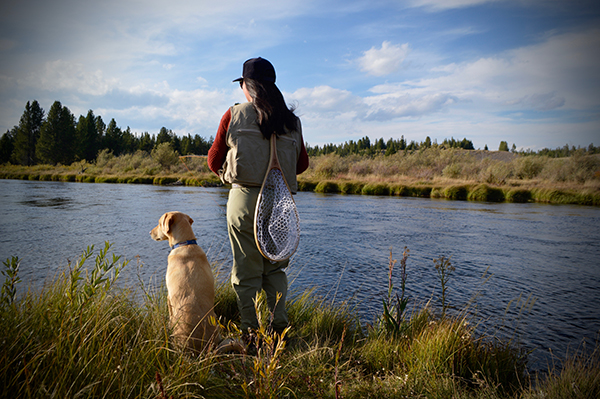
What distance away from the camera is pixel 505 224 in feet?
41.6

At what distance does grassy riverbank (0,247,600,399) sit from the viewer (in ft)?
5.75

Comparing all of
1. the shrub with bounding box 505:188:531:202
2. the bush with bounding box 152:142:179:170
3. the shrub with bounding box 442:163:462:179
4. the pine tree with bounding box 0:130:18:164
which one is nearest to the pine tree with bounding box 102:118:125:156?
the pine tree with bounding box 0:130:18:164

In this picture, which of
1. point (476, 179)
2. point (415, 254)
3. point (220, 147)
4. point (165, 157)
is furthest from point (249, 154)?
point (165, 157)

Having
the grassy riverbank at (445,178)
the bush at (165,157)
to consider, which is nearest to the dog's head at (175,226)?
the grassy riverbank at (445,178)

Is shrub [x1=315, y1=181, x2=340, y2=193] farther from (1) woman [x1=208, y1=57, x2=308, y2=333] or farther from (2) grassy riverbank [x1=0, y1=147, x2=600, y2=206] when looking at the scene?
(1) woman [x1=208, y1=57, x2=308, y2=333]

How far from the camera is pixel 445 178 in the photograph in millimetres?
30922

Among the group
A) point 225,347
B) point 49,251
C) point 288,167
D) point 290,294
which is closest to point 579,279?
point 290,294

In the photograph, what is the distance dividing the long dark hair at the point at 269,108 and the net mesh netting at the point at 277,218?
348 millimetres

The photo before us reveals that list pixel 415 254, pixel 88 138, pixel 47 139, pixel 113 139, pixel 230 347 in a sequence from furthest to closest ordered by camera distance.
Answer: pixel 113 139 → pixel 88 138 → pixel 47 139 → pixel 415 254 → pixel 230 347

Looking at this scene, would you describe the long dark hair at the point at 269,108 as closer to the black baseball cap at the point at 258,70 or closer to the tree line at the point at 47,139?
the black baseball cap at the point at 258,70

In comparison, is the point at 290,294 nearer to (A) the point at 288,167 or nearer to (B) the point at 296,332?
(B) the point at 296,332

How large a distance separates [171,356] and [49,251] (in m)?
6.92

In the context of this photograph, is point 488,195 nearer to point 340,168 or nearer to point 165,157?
point 340,168

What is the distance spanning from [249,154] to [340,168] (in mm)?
32942
